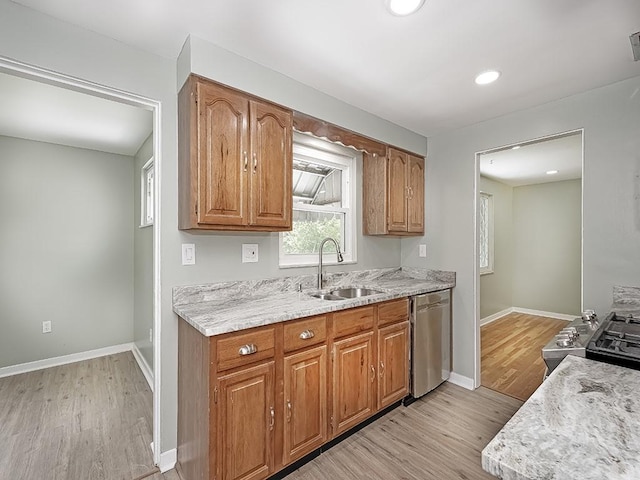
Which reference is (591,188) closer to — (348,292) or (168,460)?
(348,292)

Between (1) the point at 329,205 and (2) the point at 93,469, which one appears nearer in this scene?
(2) the point at 93,469

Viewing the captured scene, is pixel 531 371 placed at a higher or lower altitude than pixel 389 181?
lower

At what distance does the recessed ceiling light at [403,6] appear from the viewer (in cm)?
142

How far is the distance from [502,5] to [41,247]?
4.39m

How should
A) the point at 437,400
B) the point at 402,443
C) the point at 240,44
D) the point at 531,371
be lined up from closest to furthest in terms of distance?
the point at 240,44
the point at 402,443
the point at 437,400
the point at 531,371

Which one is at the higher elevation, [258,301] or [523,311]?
[258,301]

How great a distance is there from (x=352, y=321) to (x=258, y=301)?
0.63m

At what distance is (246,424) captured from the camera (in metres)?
1.57

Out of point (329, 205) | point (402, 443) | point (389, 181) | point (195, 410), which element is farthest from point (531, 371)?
point (195, 410)

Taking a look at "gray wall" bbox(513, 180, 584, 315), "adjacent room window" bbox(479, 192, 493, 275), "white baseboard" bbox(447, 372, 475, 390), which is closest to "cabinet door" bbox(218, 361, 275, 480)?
"white baseboard" bbox(447, 372, 475, 390)

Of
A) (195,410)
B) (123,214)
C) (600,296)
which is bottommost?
(195,410)

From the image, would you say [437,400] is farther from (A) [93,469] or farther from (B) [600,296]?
(A) [93,469]

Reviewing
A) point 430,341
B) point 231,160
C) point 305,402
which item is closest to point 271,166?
point 231,160

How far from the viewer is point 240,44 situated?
5.83 feet
